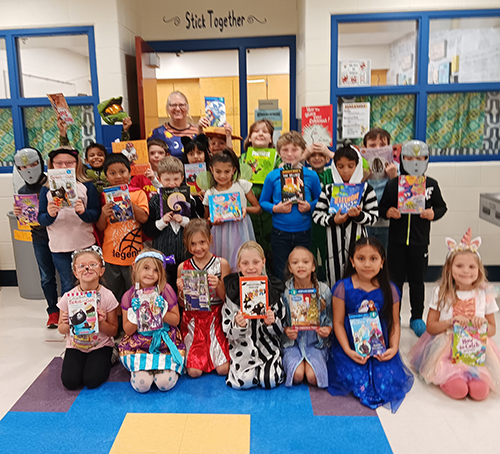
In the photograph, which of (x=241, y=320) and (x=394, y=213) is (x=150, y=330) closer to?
(x=241, y=320)

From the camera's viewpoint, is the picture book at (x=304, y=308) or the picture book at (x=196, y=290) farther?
the picture book at (x=196, y=290)

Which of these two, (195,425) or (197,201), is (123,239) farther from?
(195,425)

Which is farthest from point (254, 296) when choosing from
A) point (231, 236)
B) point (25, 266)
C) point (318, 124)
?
point (25, 266)

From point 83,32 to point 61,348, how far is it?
292 centimetres

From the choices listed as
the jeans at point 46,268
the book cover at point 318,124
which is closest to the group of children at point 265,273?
the jeans at point 46,268

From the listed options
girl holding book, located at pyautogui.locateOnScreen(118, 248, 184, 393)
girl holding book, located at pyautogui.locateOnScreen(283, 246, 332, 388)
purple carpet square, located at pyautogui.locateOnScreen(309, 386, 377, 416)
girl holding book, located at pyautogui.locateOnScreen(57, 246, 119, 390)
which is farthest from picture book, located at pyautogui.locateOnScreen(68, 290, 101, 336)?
purple carpet square, located at pyautogui.locateOnScreen(309, 386, 377, 416)

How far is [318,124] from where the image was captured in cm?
344

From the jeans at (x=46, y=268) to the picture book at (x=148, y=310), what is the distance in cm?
121

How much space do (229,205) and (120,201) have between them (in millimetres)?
726

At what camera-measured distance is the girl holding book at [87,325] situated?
2621 mm

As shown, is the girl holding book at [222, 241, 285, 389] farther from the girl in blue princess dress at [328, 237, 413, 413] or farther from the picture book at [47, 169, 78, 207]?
the picture book at [47, 169, 78, 207]

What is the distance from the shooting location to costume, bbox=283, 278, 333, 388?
2594 mm

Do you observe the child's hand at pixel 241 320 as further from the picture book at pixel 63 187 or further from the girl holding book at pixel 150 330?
the picture book at pixel 63 187

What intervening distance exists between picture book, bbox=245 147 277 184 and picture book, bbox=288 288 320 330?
0.99 meters
